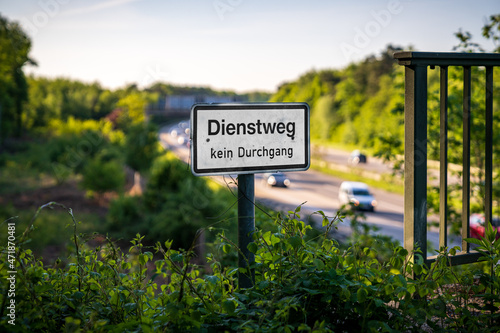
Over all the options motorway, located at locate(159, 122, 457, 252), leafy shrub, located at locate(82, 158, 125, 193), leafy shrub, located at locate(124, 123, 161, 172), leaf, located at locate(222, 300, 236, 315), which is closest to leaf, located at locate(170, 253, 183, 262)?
leaf, located at locate(222, 300, 236, 315)

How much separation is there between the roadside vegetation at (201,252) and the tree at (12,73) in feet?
0.70

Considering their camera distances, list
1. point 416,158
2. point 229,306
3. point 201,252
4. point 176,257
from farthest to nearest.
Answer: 1. point 201,252
2. point 416,158
3. point 176,257
4. point 229,306

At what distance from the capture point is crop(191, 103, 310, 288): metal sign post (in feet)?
6.93

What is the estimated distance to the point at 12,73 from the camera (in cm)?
5247

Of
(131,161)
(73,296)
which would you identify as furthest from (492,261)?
(131,161)

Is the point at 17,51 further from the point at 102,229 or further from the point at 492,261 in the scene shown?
the point at 492,261

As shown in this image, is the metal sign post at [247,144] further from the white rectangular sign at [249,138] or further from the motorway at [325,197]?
the motorway at [325,197]

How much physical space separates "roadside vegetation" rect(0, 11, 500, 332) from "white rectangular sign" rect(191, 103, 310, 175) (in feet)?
0.70

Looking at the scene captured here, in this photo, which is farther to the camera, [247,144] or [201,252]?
[201,252]

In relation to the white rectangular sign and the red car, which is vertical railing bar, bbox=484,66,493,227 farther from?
the white rectangular sign

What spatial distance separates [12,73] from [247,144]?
56.5 metres

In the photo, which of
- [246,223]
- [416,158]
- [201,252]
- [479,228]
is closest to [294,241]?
[246,223]

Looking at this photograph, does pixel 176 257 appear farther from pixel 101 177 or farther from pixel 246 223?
pixel 101 177

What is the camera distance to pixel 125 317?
1991mm
